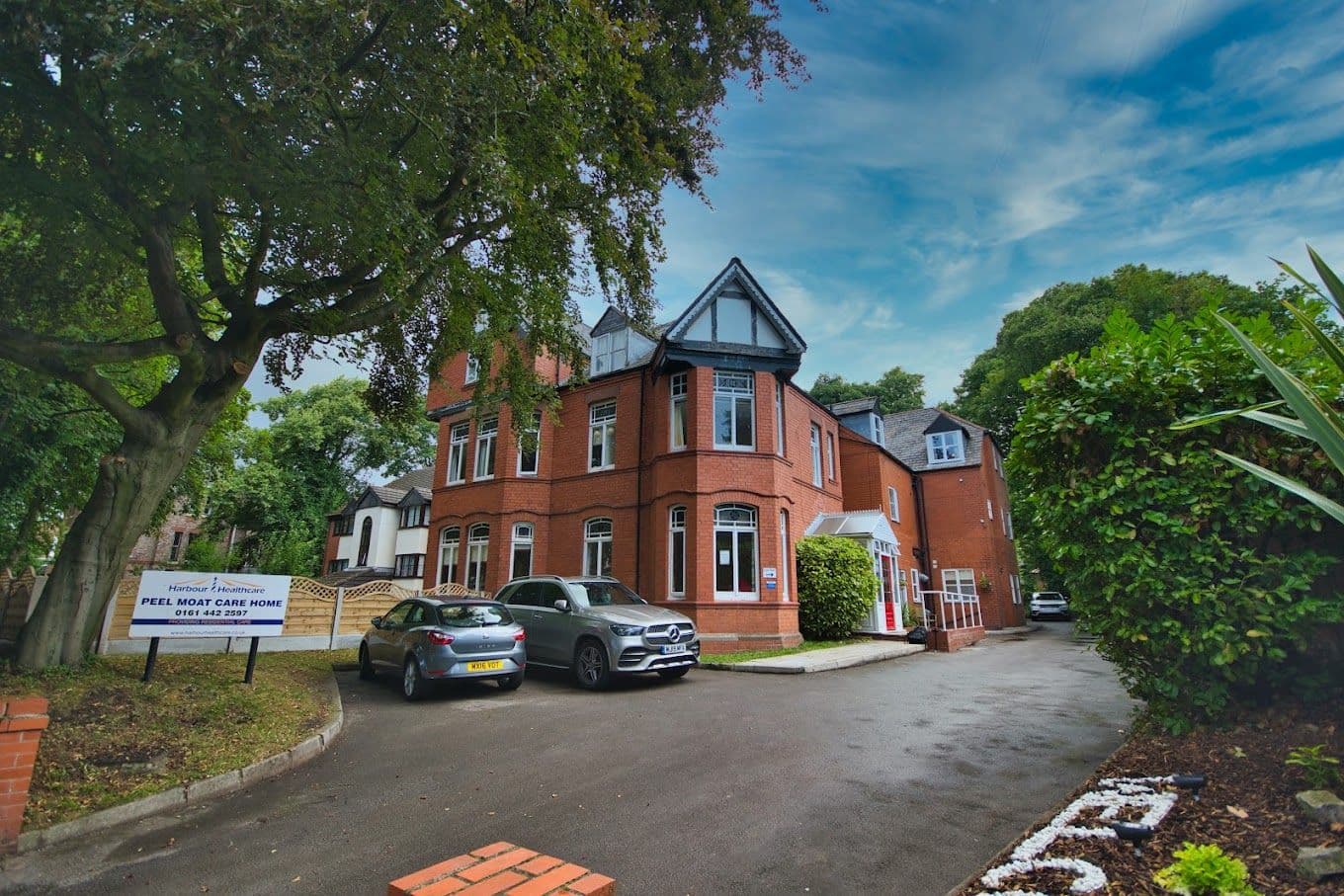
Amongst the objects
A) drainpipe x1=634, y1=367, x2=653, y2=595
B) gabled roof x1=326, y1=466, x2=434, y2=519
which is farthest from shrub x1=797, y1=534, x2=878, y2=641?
Result: gabled roof x1=326, y1=466, x2=434, y2=519

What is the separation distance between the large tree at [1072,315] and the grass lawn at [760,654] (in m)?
16.8

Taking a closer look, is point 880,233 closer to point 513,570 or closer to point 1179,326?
point 1179,326

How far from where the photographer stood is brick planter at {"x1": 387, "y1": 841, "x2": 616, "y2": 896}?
1871 mm

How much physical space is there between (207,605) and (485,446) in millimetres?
13726

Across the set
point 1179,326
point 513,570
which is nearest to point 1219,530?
point 1179,326

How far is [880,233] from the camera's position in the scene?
43.4 feet

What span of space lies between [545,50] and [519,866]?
857 centimetres

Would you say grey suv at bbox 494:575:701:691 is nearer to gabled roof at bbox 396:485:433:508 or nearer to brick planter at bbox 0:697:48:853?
brick planter at bbox 0:697:48:853

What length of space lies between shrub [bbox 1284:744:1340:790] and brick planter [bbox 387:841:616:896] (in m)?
4.55

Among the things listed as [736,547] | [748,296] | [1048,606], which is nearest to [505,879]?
[736,547]

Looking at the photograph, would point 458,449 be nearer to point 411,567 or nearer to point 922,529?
point 411,567

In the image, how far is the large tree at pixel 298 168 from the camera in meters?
6.13

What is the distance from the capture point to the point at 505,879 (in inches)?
79.2

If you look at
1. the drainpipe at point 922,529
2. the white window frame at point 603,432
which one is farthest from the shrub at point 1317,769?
the drainpipe at point 922,529
